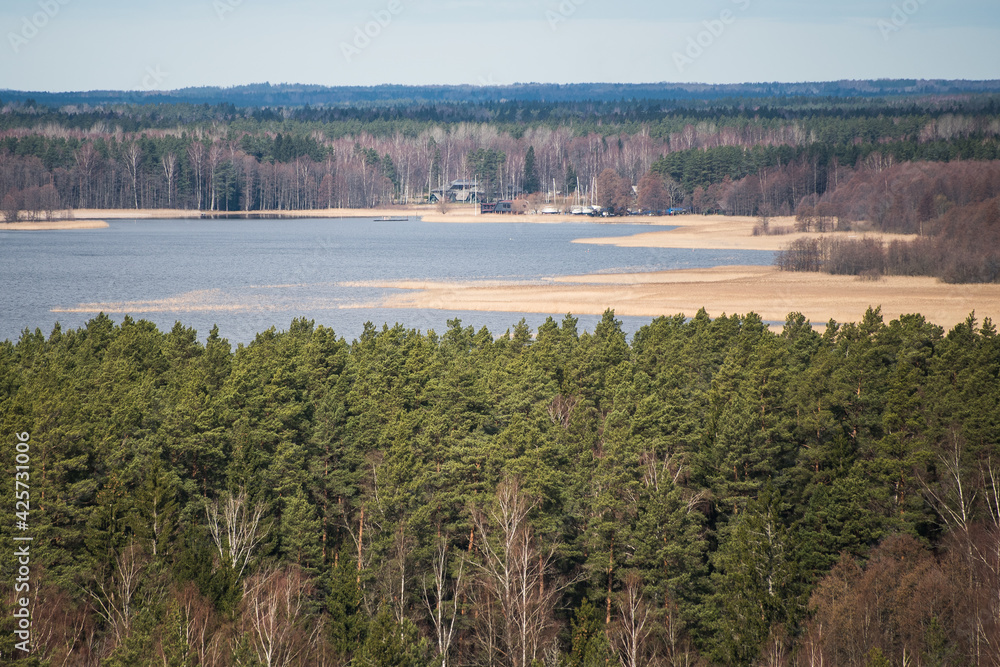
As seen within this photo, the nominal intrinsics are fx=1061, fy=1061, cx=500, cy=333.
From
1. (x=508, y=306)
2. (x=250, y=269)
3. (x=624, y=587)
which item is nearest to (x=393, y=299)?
(x=508, y=306)

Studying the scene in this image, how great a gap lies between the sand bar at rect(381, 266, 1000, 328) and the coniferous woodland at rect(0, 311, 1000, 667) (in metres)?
30.3

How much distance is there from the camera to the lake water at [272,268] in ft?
209

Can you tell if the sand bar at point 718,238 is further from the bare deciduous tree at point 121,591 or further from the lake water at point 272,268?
the bare deciduous tree at point 121,591

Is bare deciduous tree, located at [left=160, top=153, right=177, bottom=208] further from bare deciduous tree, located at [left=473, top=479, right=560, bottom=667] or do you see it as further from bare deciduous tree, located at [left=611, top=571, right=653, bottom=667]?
bare deciduous tree, located at [left=611, top=571, right=653, bottom=667]

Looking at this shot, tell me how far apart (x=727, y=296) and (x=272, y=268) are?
43286 millimetres

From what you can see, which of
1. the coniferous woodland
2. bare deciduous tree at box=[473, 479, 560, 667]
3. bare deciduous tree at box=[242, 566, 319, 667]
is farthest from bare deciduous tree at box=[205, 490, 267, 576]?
bare deciduous tree at box=[473, 479, 560, 667]

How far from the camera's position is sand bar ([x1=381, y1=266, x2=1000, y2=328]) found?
65.3m

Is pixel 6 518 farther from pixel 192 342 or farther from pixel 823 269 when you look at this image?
pixel 823 269

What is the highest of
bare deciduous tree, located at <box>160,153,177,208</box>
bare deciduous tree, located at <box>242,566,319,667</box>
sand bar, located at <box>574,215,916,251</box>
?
bare deciduous tree, located at <box>160,153,177,208</box>

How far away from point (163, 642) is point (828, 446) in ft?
64.0

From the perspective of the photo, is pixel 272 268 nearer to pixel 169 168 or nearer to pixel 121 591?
pixel 121 591

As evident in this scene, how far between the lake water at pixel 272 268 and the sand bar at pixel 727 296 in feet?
10.6

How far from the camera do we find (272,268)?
9531 centimetres

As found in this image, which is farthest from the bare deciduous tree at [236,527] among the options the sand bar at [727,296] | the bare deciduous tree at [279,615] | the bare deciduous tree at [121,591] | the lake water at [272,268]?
the sand bar at [727,296]
